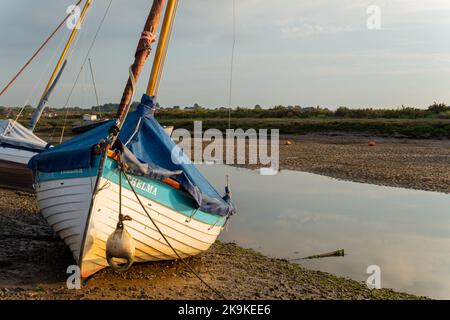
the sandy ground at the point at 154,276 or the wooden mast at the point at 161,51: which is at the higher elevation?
the wooden mast at the point at 161,51

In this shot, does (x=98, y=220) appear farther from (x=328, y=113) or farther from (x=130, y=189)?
(x=328, y=113)

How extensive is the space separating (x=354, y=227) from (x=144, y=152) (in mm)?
7782

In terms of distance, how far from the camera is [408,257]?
40.3 feet

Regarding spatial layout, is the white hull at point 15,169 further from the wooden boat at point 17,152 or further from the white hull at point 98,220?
the white hull at point 98,220

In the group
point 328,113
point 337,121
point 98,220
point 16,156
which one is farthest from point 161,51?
point 328,113

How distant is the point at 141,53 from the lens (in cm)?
983

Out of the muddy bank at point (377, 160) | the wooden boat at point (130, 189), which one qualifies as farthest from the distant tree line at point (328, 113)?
the wooden boat at point (130, 189)

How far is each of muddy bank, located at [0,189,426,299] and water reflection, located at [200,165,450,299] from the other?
0.95m

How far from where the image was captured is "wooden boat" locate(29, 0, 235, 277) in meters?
8.62

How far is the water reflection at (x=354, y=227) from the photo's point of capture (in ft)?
37.3

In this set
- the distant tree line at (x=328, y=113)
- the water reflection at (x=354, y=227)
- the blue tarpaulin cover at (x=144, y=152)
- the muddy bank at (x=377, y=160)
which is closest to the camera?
the blue tarpaulin cover at (x=144, y=152)

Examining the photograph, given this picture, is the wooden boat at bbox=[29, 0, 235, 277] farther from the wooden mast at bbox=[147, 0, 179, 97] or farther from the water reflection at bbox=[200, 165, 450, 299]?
the water reflection at bbox=[200, 165, 450, 299]

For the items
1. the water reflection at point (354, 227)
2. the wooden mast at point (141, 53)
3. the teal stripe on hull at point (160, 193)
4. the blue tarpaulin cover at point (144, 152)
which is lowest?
the water reflection at point (354, 227)

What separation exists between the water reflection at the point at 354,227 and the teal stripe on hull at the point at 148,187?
10.3ft
